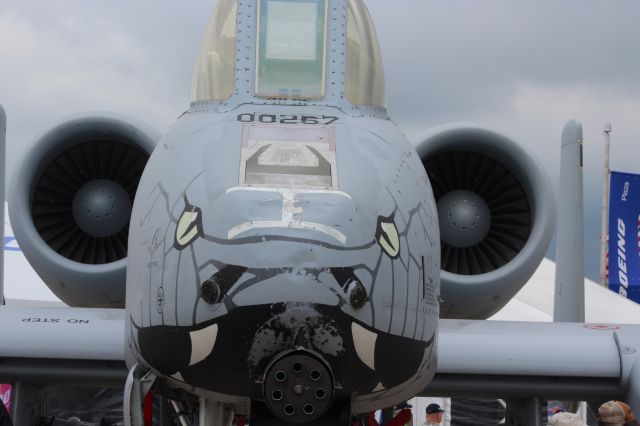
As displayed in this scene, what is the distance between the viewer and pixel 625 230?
2153cm

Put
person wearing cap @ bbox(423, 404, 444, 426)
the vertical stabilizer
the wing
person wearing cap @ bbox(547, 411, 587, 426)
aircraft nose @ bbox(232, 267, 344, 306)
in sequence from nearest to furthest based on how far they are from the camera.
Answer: aircraft nose @ bbox(232, 267, 344, 306), person wearing cap @ bbox(547, 411, 587, 426), the wing, the vertical stabilizer, person wearing cap @ bbox(423, 404, 444, 426)

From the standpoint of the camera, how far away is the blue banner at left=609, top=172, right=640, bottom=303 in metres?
21.3

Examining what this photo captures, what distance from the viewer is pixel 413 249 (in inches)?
199

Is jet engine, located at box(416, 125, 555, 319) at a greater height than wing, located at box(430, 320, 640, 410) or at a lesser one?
greater

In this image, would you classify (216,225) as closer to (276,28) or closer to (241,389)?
(241,389)

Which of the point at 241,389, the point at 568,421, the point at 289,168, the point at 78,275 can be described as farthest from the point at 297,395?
the point at 78,275

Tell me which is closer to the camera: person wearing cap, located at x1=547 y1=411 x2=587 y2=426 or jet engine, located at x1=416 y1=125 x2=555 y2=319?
person wearing cap, located at x1=547 y1=411 x2=587 y2=426

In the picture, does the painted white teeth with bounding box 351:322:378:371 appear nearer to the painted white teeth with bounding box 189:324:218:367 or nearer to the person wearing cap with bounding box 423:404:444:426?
the painted white teeth with bounding box 189:324:218:367

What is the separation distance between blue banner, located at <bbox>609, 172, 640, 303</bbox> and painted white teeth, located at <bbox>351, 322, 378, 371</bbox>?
689 inches

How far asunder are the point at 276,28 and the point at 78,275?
2.60m

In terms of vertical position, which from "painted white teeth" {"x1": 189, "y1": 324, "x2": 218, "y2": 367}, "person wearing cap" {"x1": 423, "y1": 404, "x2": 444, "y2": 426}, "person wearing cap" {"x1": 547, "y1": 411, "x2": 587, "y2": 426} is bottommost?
"person wearing cap" {"x1": 547, "y1": 411, "x2": 587, "y2": 426}

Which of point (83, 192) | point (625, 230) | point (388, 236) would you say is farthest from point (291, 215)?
point (625, 230)

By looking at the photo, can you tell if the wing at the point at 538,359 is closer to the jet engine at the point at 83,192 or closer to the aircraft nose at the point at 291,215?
the jet engine at the point at 83,192

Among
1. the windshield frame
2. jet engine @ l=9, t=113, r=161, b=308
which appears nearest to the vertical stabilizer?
the windshield frame
